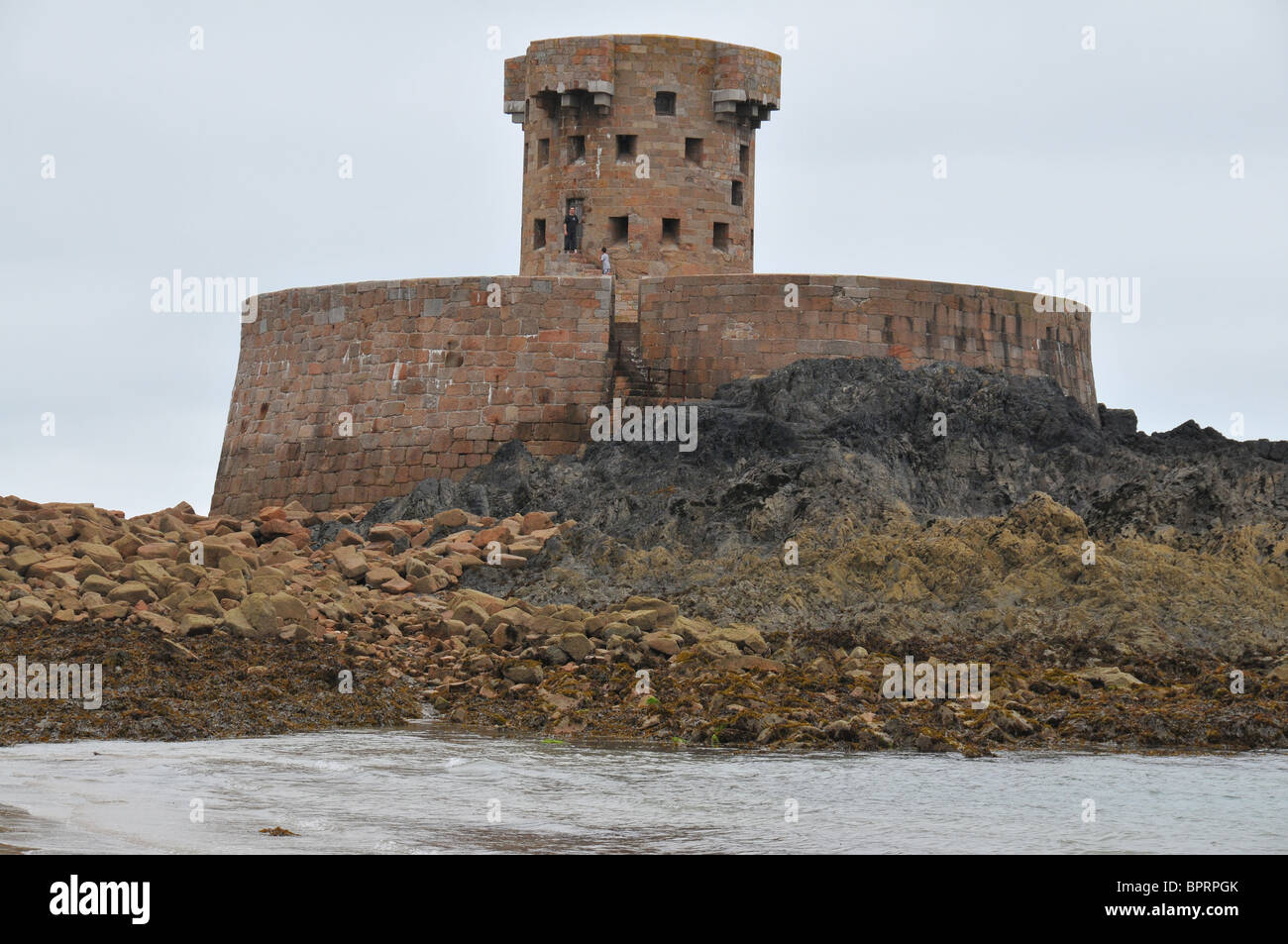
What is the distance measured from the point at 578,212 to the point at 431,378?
18.3ft

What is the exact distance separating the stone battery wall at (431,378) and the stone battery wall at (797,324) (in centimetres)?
→ 93

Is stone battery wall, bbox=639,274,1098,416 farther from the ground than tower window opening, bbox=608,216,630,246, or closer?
closer

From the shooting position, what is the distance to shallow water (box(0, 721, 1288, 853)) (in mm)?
11070

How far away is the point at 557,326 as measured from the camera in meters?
26.0

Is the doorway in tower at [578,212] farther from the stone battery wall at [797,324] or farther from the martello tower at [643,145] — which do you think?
the stone battery wall at [797,324]

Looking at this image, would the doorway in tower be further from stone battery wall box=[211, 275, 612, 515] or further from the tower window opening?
stone battery wall box=[211, 275, 612, 515]

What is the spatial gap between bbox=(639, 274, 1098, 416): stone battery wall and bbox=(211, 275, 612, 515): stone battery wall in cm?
93

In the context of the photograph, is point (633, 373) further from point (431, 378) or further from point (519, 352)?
point (431, 378)

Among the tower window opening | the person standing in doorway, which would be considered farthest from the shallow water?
the tower window opening

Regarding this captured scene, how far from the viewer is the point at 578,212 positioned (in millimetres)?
30578

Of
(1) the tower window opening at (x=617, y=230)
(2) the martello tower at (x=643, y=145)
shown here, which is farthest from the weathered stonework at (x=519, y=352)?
(2) the martello tower at (x=643, y=145)
